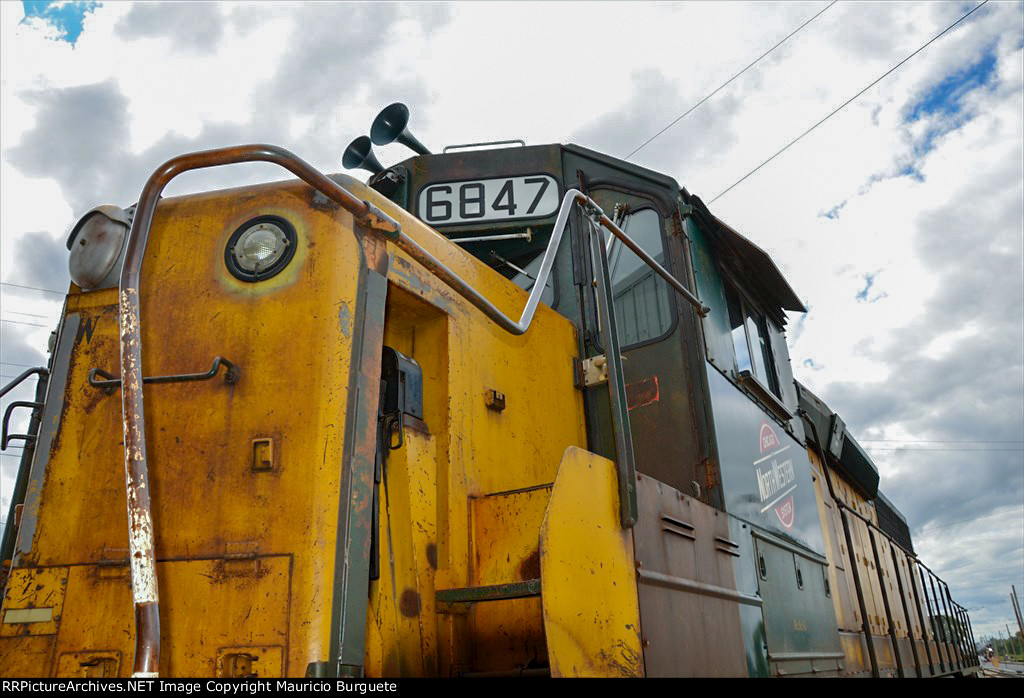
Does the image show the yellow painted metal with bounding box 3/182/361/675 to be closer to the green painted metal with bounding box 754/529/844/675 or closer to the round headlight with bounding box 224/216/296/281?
the round headlight with bounding box 224/216/296/281

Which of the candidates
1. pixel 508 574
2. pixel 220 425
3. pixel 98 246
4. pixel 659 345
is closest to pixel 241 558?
pixel 220 425

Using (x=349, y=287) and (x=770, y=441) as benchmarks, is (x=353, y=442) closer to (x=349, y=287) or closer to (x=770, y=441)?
(x=349, y=287)

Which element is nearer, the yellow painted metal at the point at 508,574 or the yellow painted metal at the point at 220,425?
the yellow painted metal at the point at 220,425

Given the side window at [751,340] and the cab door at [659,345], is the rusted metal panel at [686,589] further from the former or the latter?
the side window at [751,340]

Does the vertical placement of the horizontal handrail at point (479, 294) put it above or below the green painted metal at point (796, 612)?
above

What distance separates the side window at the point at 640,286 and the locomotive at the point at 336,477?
433mm

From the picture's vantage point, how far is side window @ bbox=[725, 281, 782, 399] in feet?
13.2

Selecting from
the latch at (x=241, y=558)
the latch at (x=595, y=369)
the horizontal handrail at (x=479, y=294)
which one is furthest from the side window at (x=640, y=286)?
the latch at (x=241, y=558)

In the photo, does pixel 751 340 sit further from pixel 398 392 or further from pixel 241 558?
pixel 241 558

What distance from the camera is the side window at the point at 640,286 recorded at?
3.47 metres

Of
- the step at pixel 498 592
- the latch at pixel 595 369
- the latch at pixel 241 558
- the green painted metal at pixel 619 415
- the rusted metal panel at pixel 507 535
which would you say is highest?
the latch at pixel 595 369

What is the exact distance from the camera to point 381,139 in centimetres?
423

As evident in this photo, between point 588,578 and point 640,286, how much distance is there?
181 cm
